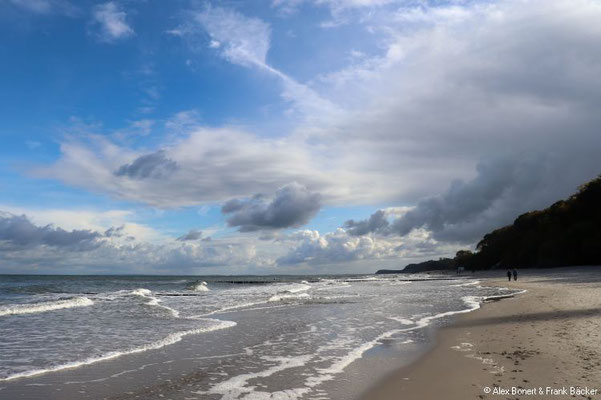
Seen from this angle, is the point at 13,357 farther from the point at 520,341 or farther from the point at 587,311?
the point at 587,311

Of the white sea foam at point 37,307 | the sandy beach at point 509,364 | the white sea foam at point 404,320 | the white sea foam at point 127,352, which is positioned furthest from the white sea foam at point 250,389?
the white sea foam at point 37,307

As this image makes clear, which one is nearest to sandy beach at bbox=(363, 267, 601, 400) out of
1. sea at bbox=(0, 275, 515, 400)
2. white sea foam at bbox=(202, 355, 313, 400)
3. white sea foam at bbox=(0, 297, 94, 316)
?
sea at bbox=(0, 275, 515, 400)

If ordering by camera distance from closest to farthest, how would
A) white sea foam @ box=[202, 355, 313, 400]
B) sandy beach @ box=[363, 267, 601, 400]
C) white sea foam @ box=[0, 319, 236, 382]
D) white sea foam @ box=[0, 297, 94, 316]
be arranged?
sandy beach @ box=[363, 267, 601, 400] < white sea foam @ box=[202, 355, 313, 400] < white sea foam @ box=[0, 319, 236, 382] < white sea foam @ box=[0, 297, 94, 316]

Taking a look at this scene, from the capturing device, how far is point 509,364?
966 centimetres

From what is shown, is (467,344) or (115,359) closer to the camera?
(115,359)

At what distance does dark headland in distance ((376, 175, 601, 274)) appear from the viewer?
3044 inches

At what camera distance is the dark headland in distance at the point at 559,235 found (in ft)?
254

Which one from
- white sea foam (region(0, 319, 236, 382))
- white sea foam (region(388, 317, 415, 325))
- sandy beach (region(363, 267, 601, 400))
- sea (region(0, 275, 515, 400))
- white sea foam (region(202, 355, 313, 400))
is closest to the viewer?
sandy beach (region(363, 267, 601, 400))

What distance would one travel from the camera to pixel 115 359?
38.4ft

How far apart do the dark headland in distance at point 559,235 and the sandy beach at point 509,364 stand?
72413mm

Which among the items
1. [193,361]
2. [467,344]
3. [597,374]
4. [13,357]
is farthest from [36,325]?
[597,374]

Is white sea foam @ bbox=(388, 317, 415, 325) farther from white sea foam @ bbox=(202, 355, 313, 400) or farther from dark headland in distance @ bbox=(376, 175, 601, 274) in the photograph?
Result: dark headland in distance @ bbox=(376, 175, 601, 274)

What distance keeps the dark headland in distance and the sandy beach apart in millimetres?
72413

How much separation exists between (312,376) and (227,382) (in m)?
1.85
